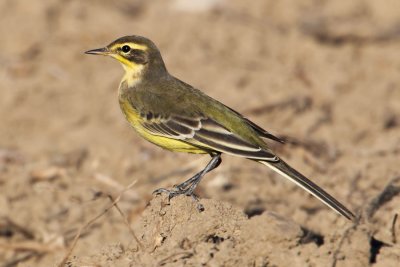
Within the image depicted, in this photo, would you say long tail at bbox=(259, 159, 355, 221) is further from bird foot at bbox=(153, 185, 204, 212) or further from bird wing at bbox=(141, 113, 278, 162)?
bird foot at bbox=(153, 185, 204, 212)

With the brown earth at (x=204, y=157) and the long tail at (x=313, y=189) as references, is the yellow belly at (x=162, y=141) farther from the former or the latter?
the long tail at (x=313, y=189)

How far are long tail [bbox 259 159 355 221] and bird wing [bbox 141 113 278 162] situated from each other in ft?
0.27

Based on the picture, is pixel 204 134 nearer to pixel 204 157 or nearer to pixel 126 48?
pixel 126 48

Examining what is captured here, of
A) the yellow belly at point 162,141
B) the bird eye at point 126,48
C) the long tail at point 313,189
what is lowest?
the long tail at point 313,189

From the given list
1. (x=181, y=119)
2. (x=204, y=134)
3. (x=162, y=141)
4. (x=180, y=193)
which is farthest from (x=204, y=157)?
(x=180, y=193)

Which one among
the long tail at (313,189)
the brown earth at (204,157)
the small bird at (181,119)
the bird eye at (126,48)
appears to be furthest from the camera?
the bird eye at (126,48)

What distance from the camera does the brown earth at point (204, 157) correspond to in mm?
6055

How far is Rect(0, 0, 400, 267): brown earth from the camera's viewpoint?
6055mm

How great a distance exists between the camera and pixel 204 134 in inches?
283

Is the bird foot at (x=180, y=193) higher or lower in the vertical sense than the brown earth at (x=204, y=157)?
lower

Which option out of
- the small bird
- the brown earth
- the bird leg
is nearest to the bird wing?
the small bird

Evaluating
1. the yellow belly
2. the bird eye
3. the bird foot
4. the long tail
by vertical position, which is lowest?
the bird foot

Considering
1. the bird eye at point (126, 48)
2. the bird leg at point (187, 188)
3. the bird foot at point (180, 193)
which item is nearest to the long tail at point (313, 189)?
the bird leg at point (187, 188)

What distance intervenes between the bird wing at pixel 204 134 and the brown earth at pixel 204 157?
0.65m
